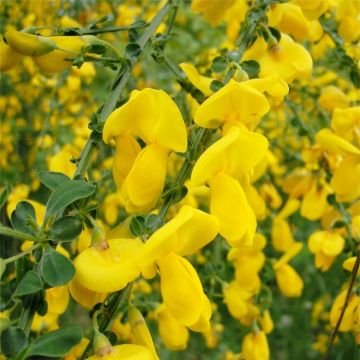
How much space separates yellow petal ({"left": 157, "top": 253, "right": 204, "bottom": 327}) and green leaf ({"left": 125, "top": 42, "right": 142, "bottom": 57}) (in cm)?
33

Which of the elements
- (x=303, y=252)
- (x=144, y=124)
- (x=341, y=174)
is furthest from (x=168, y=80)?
(x=144, y=124)

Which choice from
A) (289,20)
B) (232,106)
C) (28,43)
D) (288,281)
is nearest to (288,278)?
(288,281)

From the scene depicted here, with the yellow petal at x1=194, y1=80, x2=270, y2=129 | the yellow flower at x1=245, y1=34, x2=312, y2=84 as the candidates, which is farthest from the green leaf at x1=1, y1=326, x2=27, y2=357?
the yellow flower at x1=245, y1=34, x2=312, y2=84

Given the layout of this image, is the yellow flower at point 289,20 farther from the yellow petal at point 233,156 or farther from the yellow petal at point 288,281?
the yellow petal at point 288,281

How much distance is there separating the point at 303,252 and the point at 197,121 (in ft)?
6.77

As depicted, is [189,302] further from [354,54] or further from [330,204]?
[354,54]

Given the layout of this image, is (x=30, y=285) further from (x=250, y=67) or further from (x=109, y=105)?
(x=250, y=67)

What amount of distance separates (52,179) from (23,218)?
6cm

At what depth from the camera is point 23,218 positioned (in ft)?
2.41

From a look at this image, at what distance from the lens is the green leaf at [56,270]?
0.66m

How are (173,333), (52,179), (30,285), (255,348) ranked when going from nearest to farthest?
(30,285), (52,179), (173,333), (255,348)

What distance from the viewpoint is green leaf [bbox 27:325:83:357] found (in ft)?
2.12

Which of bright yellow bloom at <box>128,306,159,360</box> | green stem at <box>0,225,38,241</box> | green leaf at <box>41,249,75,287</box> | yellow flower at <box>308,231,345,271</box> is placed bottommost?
yellow flower at <box>308,231,345,271</box>

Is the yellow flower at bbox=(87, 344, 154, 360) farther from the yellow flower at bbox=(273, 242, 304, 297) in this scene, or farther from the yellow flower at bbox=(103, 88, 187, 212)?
the yellow flower at bbox=(273, 242, 304, 297)
